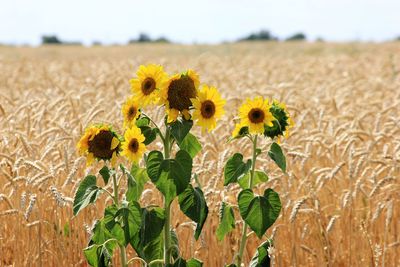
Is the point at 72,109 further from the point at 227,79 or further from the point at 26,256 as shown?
the point at 227,79

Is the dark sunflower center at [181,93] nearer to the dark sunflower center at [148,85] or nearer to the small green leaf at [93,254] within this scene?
the dark sunflower center at [148,85]

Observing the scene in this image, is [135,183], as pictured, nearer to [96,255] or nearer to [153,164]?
[153,164]

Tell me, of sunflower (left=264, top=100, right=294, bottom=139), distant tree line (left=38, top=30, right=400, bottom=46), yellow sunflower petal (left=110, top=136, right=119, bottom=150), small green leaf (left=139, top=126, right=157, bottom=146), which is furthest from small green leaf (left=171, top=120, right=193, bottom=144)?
distant tree line (left=38, top=30, right=400, bottom=46)

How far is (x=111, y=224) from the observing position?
9.57 feet

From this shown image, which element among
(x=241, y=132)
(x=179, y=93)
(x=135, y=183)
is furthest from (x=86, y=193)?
(x=241, y=132)

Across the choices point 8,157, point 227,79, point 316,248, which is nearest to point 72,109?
point 8,157

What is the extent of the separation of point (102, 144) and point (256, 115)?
0.60m

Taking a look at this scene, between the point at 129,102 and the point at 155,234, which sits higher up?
the point at 129,102

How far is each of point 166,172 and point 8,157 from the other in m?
1.55

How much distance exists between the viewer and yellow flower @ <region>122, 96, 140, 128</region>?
9.57 feet

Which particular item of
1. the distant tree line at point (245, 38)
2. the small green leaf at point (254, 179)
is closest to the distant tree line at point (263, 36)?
the distant tree line at point (245, 38)

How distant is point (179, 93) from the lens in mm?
2881

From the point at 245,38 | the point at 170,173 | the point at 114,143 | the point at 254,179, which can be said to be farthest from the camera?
the point at 245,38

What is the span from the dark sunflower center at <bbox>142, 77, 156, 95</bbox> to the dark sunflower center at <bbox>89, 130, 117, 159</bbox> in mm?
215
